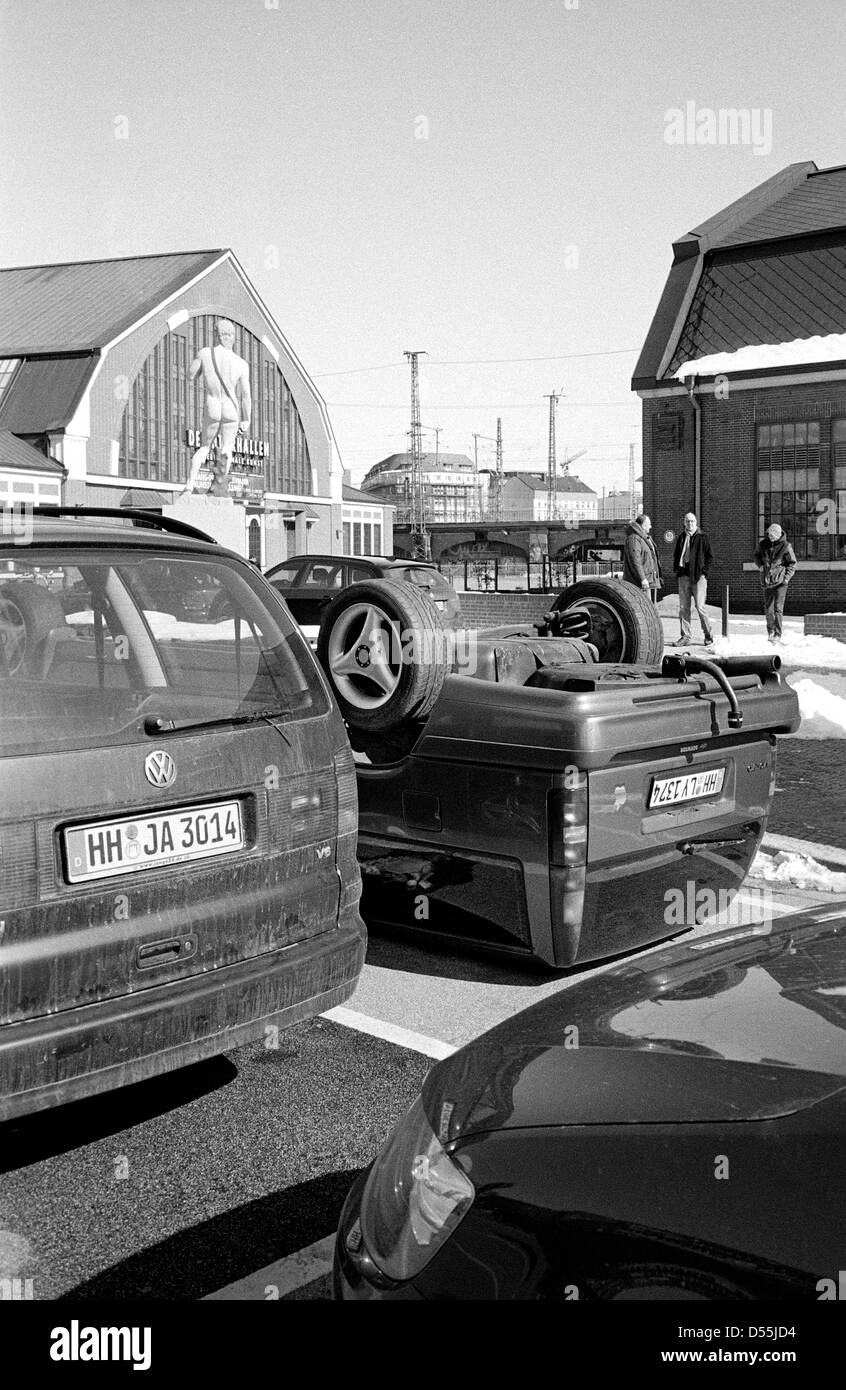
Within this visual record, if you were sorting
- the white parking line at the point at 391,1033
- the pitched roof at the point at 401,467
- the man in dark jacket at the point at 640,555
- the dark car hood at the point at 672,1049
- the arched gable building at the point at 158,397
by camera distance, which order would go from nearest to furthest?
the dark car hood at the point at 672,1049 → the white parking line at the point at 391,1033 → the man in dark jacket at the point at 640,555 → the arched gable building at the point at 158,397 → the pitched roof at the point at 401,467

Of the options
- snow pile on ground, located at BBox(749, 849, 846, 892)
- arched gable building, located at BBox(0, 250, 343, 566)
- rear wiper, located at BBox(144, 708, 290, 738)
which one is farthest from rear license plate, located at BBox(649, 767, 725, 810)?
arched gable building, located at BBox(0, 250, 343, 566)

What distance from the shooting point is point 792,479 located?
2780 cm

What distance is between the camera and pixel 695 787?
5031 millimetres

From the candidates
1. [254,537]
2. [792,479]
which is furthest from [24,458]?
[792,479]

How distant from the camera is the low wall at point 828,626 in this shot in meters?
18.6

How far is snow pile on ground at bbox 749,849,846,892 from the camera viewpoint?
6254 millimetres

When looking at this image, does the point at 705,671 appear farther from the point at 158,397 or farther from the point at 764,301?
the point at 158,397

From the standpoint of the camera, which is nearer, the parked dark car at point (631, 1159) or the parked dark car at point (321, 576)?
the parked dark car at point (631, 1159)

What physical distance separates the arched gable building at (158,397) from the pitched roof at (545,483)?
118m

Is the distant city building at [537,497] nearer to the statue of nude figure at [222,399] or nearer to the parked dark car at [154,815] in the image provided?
the statue of nude figure at [222,399]

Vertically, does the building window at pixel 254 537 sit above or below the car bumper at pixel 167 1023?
above

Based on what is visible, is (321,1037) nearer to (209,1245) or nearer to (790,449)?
(209,1245)

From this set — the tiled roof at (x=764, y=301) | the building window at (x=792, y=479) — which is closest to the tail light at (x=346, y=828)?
the building window at (x=792, y=479)

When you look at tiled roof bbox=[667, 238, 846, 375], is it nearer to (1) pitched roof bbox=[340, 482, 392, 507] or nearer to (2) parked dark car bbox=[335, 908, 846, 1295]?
(2) parked dark car bbox=[335, 908, 846, 1295]
